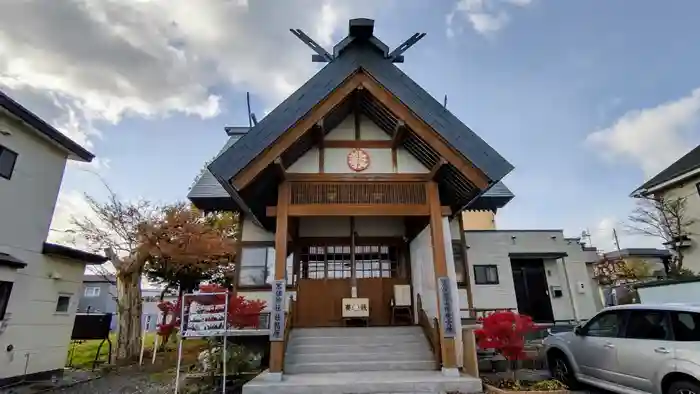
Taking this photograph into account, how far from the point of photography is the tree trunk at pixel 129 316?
9.86 m

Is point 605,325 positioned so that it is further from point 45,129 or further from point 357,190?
point 45,129

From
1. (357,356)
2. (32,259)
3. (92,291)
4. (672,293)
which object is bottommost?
(357,356)

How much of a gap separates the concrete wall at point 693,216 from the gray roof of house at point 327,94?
38.5 ft

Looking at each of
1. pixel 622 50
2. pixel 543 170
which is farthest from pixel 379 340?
pixel 622 50

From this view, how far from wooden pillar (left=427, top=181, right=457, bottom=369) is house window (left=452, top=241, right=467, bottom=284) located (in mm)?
3821

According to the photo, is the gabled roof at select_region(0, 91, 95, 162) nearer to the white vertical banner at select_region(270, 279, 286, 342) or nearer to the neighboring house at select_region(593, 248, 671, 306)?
the white vertical banner at select_region(270, 279, 286, 342)

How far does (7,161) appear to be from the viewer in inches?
293

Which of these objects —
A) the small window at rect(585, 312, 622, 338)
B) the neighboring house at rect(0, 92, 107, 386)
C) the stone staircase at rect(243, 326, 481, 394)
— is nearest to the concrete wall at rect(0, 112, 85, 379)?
the neighboring house at rect(0, 92, 107, 386)

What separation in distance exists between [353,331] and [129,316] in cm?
712

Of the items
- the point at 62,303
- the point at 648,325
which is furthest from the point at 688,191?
the point at 62,303

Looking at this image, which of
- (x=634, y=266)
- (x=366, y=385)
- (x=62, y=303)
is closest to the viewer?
(x=366, y=385)

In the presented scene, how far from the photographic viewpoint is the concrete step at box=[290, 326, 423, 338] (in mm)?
7078

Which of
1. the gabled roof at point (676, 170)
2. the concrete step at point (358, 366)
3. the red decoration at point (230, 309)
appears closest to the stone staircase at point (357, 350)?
the concrete step at point (358, 366)

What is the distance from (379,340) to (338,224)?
10.8 feet
